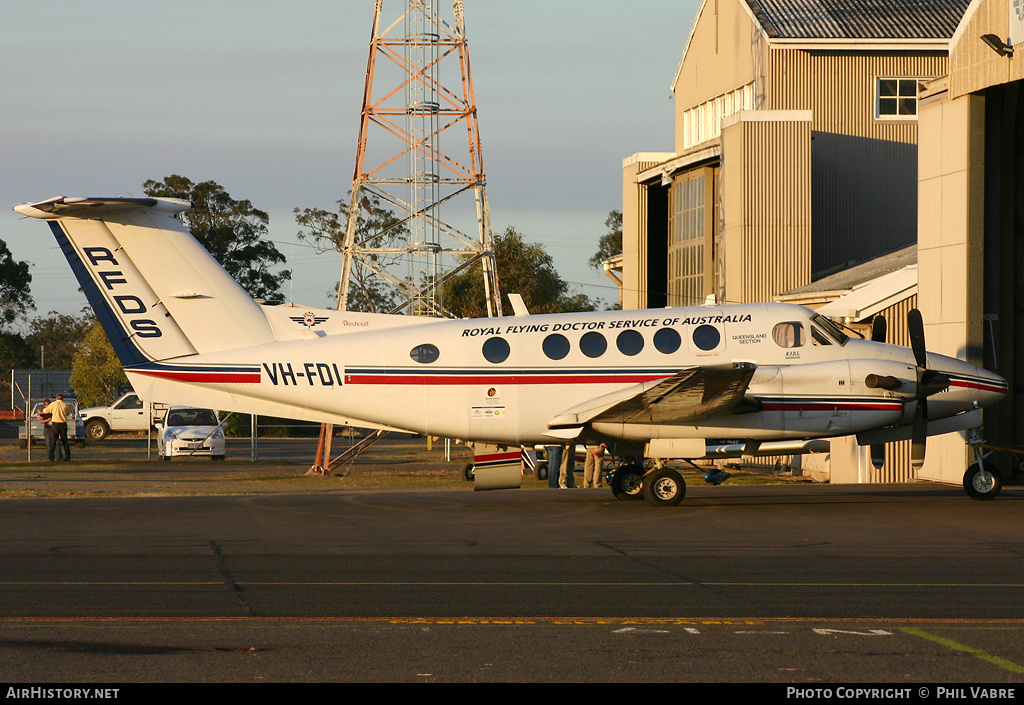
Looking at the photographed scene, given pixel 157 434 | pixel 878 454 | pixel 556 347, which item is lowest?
pixel 157 434

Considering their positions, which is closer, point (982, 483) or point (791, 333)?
point (791, 333)

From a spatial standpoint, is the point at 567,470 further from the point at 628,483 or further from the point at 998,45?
the point at 998,45

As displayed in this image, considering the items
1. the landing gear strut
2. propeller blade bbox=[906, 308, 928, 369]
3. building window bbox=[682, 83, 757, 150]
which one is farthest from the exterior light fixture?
building window bbox=[682, 83, 757, 150]

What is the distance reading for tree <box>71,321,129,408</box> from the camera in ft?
211

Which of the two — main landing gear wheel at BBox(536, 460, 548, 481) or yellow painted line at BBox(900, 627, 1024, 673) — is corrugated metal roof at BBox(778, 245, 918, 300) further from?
yellow painted line at BBox(900, 627, 1024, 673)

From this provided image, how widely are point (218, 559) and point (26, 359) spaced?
80354 mm

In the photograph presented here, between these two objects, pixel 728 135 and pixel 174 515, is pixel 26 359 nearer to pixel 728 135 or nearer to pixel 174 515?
pixel 728 135

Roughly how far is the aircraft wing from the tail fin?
5444mm

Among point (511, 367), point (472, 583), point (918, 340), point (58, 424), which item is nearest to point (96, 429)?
point (58, 424)

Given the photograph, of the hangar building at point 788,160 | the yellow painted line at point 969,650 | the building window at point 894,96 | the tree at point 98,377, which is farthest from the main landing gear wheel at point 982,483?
the tree at point 98,377

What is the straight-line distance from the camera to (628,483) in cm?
1833

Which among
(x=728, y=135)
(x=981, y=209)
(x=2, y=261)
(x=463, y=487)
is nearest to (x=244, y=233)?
(x=2, y=261)

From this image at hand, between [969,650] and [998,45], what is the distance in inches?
604

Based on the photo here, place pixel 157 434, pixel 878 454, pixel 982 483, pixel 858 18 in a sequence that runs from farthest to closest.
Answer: pixel 157 434
pixel 858 18
pixel 878 454
pixel 982 483
